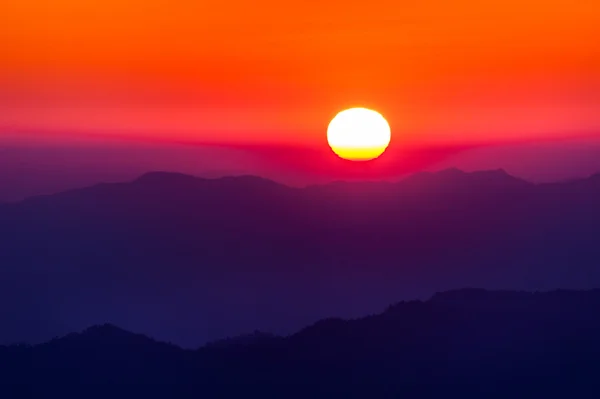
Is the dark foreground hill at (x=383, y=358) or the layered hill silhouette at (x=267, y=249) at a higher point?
the layered hill silhouette at (x=267, y=249)

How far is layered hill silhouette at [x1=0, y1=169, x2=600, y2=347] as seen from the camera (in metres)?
1.98

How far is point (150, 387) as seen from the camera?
6.47 ft

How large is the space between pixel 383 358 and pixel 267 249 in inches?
21.2

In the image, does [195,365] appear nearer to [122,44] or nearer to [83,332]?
[83,332]

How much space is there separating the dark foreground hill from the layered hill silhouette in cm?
5

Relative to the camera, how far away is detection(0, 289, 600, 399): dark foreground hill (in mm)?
1953

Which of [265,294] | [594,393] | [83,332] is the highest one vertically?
[265,294]

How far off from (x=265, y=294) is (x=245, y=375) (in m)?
0.28

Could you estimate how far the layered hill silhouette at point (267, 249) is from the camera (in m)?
1.98

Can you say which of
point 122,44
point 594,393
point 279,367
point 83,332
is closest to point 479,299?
point 594,393

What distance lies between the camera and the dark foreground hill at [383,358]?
76.9 inches

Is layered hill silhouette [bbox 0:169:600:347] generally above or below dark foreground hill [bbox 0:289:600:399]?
above

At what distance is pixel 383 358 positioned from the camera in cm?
196

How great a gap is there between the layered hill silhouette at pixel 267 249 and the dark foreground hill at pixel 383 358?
0.05 meters
